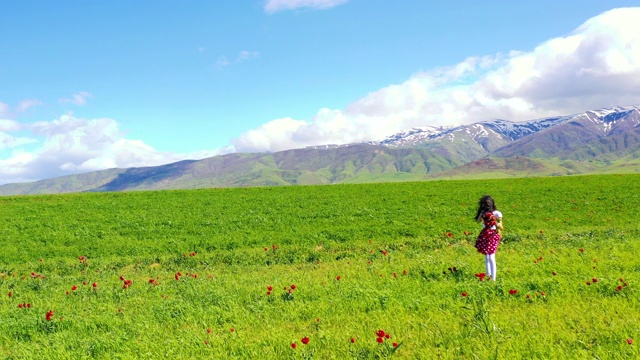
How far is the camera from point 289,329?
7754 millimetres

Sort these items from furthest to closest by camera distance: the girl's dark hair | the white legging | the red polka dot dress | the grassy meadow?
the girl's dark hair < the red polka dot dress < the white legging < the grassy meadow

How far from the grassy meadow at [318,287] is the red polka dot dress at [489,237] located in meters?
0.87

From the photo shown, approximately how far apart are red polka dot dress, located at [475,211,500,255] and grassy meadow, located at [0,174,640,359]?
87 centimetres

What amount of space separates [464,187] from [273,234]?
2877 centimetres

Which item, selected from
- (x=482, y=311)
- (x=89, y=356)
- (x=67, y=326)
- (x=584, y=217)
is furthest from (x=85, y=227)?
(x=584, y=217)

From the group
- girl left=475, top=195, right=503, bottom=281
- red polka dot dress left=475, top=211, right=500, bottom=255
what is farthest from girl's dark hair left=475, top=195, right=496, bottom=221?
red polka dot dress left=475, top=211, right=500, bottom=255

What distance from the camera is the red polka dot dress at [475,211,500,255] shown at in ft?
37.2

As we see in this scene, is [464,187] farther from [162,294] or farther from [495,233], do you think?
[162,294]

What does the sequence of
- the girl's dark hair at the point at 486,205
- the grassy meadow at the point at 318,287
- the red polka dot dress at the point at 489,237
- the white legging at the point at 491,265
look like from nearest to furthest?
1. the grassy meadow at the point at 318,287
2. the white legging at the point at 491,265
3. the red polka dot dress at the point at 489,237
4. the girl's dark hair at the point at 486,205

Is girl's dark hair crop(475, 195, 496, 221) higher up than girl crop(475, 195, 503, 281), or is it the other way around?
girl's dark hair crop(475, 195, 496, 221)

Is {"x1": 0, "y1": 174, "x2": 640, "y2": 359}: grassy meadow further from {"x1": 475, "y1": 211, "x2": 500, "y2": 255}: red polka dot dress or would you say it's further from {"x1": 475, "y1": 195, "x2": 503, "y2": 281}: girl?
{"x1": 475, "y1": 211, "x2": 500, "y2": 255}: red polka dot dress

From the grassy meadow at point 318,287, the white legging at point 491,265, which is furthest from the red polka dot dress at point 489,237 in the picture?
the grassy meadow at point 318,287

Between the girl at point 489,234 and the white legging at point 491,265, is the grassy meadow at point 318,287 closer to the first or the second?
the white legging at point 491,265

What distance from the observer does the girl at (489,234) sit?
444 inches
